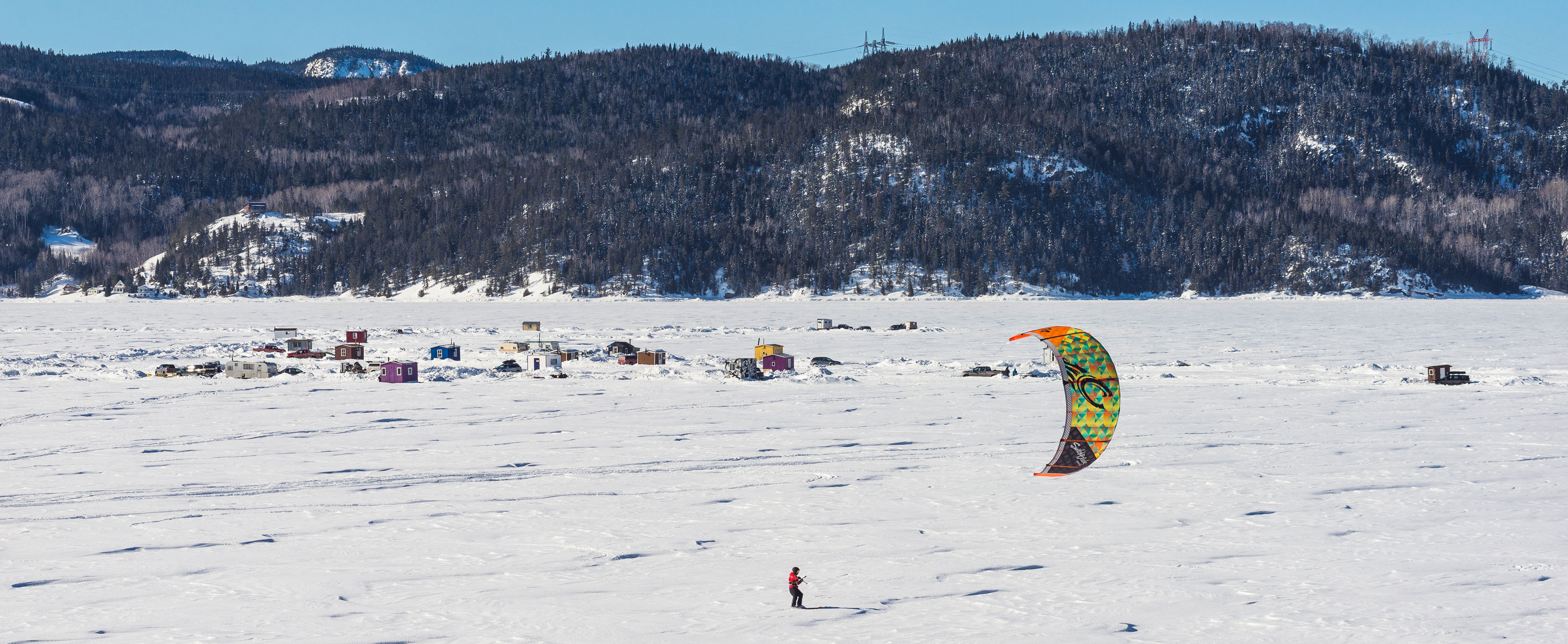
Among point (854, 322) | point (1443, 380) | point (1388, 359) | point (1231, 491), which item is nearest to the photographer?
point (1231, 491)

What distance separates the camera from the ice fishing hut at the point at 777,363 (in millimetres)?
57062

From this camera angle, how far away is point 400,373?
53094mm

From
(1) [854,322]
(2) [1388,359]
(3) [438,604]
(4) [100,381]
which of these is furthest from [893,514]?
(1) [854,322]

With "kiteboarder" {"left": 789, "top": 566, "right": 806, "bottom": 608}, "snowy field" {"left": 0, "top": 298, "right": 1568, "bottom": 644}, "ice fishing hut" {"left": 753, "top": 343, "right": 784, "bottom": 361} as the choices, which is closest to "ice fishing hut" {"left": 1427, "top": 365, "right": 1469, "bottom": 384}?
"snowy field" {"left": 0, "top": 298, "right": 1568, "bottom": 644}

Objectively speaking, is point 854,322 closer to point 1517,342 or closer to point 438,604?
point 1517,342

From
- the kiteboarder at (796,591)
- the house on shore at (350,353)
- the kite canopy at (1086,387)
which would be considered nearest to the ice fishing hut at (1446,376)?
the kite canopy at (1086,387)

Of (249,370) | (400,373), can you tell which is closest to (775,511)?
(400,373)

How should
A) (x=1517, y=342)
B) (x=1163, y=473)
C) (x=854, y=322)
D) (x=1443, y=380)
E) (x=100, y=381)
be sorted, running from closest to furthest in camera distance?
(x=1163, y=473), (x=1443, y=380), (x=100, y=381), (x=1517, y=342), (x=854, y=322)

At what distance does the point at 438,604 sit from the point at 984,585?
29.0 feet

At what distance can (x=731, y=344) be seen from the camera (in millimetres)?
79688

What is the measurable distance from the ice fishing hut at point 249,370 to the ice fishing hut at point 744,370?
23.0m

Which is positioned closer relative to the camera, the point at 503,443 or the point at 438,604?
the point at 438,604

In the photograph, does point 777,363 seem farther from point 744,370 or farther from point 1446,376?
point 1446,376

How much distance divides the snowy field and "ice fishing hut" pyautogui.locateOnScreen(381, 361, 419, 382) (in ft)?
3.02
